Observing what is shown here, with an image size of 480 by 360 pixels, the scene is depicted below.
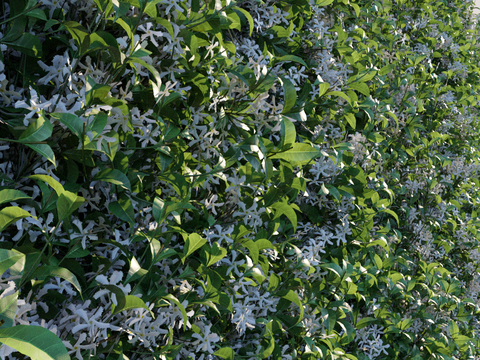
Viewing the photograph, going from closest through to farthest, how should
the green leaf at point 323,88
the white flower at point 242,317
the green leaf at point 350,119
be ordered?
the white flower at point 242,317, the green leaf at point 323,88, the green leaf at point 350,119

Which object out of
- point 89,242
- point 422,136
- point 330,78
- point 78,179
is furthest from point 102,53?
point 422,136

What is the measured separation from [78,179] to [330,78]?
55.3 inches

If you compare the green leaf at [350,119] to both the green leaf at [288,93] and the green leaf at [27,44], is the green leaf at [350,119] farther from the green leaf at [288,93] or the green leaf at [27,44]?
the green leaf at [27,44]

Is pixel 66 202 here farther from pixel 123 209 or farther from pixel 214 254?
pixel 214 254

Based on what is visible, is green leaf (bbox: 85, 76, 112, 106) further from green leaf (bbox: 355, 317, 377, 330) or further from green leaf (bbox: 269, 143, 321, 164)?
green leaf (bbox: 355, 317, 377, 330)

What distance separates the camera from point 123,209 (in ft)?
3.31

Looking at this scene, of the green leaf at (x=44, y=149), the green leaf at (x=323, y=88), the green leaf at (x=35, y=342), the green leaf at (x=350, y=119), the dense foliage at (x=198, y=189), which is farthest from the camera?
the green leaf at (x=350, y=119)

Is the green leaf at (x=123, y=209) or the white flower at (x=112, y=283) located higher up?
the green leaf at (x=123, y=209)

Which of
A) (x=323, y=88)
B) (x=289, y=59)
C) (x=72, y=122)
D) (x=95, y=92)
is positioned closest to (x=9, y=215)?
(x=72, y=122)

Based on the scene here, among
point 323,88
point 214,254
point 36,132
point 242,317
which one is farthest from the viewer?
point 323,88

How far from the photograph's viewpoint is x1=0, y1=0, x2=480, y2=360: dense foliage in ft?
2.91

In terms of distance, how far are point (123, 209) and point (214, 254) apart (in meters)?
0.32

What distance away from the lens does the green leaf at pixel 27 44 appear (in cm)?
90

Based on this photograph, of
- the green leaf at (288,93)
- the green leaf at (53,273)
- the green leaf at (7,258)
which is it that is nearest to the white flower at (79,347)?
the green leaf at (53,273)
